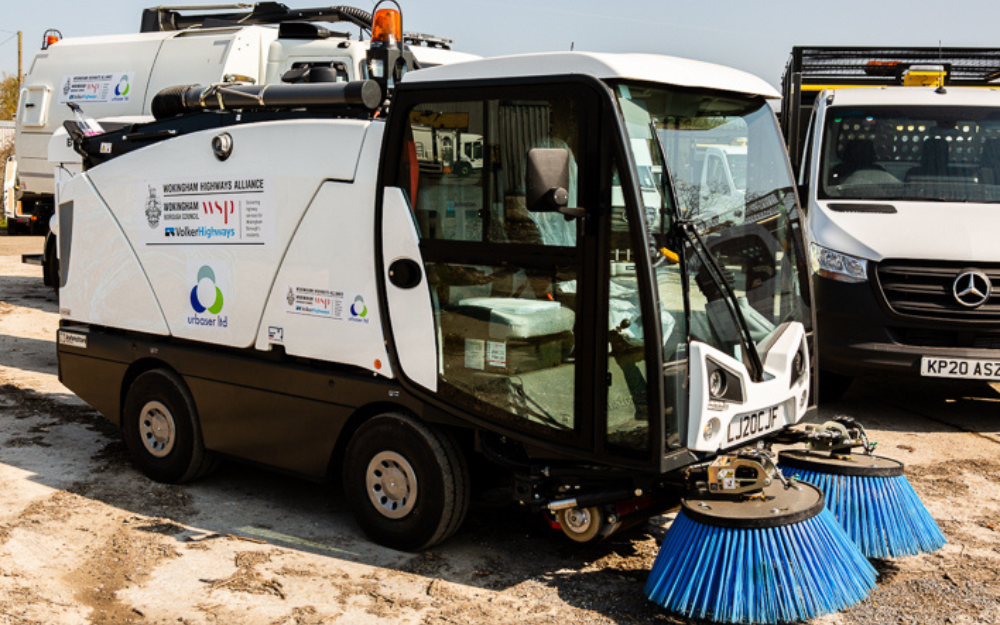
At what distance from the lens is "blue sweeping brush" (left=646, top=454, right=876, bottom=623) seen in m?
3.84

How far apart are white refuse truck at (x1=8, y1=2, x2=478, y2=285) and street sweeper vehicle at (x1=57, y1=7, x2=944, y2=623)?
512 cm

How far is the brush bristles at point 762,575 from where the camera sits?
3828 millimetres

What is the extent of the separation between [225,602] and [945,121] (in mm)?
6713

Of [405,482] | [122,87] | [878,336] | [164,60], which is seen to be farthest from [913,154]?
[122,87]

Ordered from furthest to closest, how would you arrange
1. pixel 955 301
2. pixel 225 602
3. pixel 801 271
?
pixel 955 301 → pixel 801 271 → pixel 225 602

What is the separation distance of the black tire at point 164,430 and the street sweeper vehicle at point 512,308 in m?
0.03

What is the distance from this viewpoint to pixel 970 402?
8.35 metres

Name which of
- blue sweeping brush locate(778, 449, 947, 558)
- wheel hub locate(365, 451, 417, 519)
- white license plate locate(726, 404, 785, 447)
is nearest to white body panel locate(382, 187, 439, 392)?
wheel hub locate(365, 451, 417, 519)

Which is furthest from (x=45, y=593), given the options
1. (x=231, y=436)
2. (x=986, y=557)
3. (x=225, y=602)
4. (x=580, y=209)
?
(x=986, y=557)

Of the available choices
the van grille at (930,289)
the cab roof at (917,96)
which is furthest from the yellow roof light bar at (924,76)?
the van grille at (930,289)

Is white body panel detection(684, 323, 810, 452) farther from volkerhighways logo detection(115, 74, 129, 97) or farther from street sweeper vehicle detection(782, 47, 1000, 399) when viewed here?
volkerhighways logo detection(115, 74, 129, 97)

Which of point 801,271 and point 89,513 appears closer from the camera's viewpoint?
point 801,271

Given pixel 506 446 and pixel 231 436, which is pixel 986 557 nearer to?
pixel 506 446

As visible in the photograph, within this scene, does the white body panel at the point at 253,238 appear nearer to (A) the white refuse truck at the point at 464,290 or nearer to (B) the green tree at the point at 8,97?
(A) the white refuse truck at the point at 464,290
